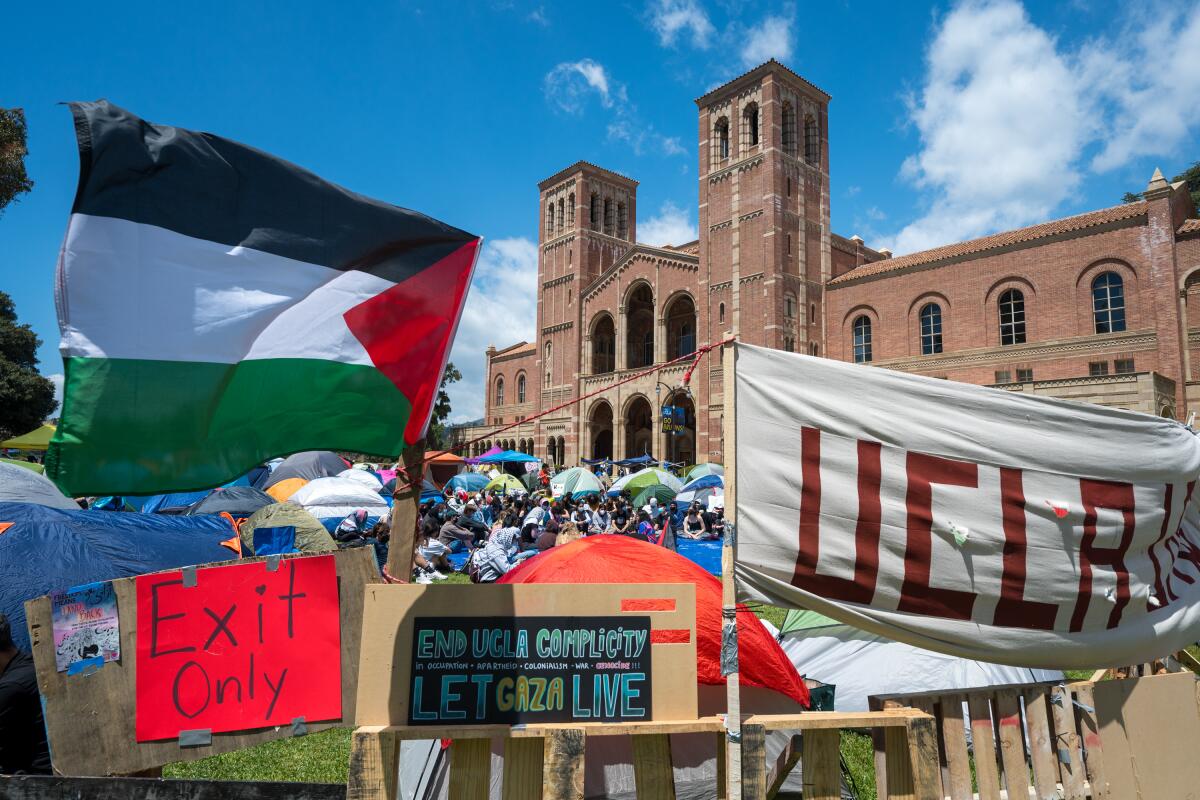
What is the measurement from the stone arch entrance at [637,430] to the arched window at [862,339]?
12.2m

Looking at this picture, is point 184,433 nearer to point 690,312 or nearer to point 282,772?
point 282,772

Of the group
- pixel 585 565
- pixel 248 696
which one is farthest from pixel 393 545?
pixel 585 565

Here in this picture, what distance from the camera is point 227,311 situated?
104 inches

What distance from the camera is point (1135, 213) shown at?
1054 inches

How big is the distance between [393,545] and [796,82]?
3890 centimetres

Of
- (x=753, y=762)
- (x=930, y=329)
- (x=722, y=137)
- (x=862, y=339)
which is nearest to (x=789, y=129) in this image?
(x=722, y=137)

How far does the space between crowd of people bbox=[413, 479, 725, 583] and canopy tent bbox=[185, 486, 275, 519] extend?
356cm

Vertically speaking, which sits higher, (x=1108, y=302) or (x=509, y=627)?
(x=1108, y=302)

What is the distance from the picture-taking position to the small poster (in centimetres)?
287

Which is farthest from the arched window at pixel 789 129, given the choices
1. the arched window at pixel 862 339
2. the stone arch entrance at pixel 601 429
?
the stone arch entrance at pixel 601 429

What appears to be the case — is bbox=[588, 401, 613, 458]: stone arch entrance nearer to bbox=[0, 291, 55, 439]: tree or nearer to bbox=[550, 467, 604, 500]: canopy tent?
bbox=[550, 467, 604, 500]: canopy tent

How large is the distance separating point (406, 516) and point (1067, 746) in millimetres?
3051

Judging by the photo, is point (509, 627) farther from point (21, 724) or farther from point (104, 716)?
point (21, 724)

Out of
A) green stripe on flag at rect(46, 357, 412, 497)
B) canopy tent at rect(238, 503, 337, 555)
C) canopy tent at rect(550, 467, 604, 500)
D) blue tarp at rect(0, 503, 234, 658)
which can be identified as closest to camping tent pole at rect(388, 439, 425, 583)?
green stripe on flag at rect(46, 357, 412, 497)
